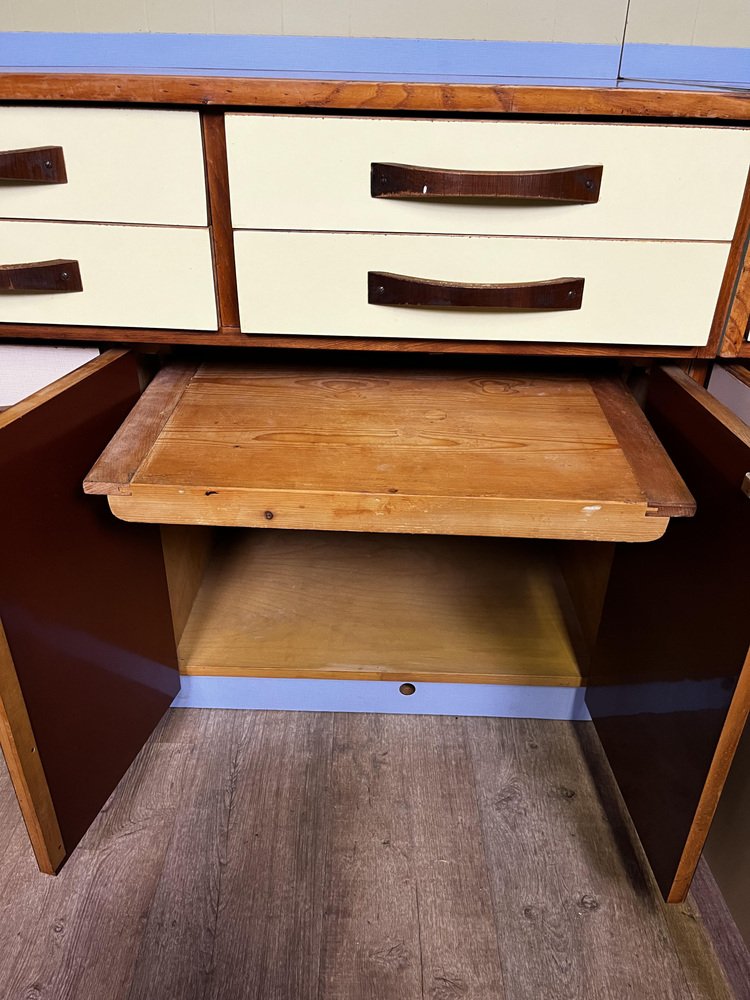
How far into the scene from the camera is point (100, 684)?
0.79 metres

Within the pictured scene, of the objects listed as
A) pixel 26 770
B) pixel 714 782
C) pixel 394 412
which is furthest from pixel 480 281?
pixel 26 770

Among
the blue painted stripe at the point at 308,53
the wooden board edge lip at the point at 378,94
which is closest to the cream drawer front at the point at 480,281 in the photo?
the wooden board edge lip at the point at 378,94

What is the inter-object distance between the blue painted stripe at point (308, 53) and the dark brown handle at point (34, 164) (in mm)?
474

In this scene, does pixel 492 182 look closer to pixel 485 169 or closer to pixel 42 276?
pixel 485 169

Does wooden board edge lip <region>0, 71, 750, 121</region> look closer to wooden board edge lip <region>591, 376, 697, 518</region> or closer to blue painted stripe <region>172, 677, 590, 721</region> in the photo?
wooden board edge lip <region>591, 376, 697, 518</region>

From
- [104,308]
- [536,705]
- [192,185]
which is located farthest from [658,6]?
[536,705]

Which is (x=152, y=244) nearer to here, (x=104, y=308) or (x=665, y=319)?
(x=104, y=308)

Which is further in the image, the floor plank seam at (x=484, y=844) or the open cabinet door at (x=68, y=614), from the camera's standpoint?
the floor plank seam at (x=484, y=844)

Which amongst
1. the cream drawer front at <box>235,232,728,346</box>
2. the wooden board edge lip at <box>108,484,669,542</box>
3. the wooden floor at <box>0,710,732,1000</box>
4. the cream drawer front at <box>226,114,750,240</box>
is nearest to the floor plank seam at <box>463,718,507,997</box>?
the wooden floor at <box>0,710,732,1000</box>

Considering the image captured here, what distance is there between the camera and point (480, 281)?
75 centimetres

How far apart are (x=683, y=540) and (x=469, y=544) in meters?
0.59

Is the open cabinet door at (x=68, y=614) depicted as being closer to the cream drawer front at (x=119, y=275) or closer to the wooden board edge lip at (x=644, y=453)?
the cream drawer front at (x=119, y=275)

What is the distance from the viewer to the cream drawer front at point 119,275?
740mm

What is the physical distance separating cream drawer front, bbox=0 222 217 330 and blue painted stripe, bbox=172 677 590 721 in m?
0.53
